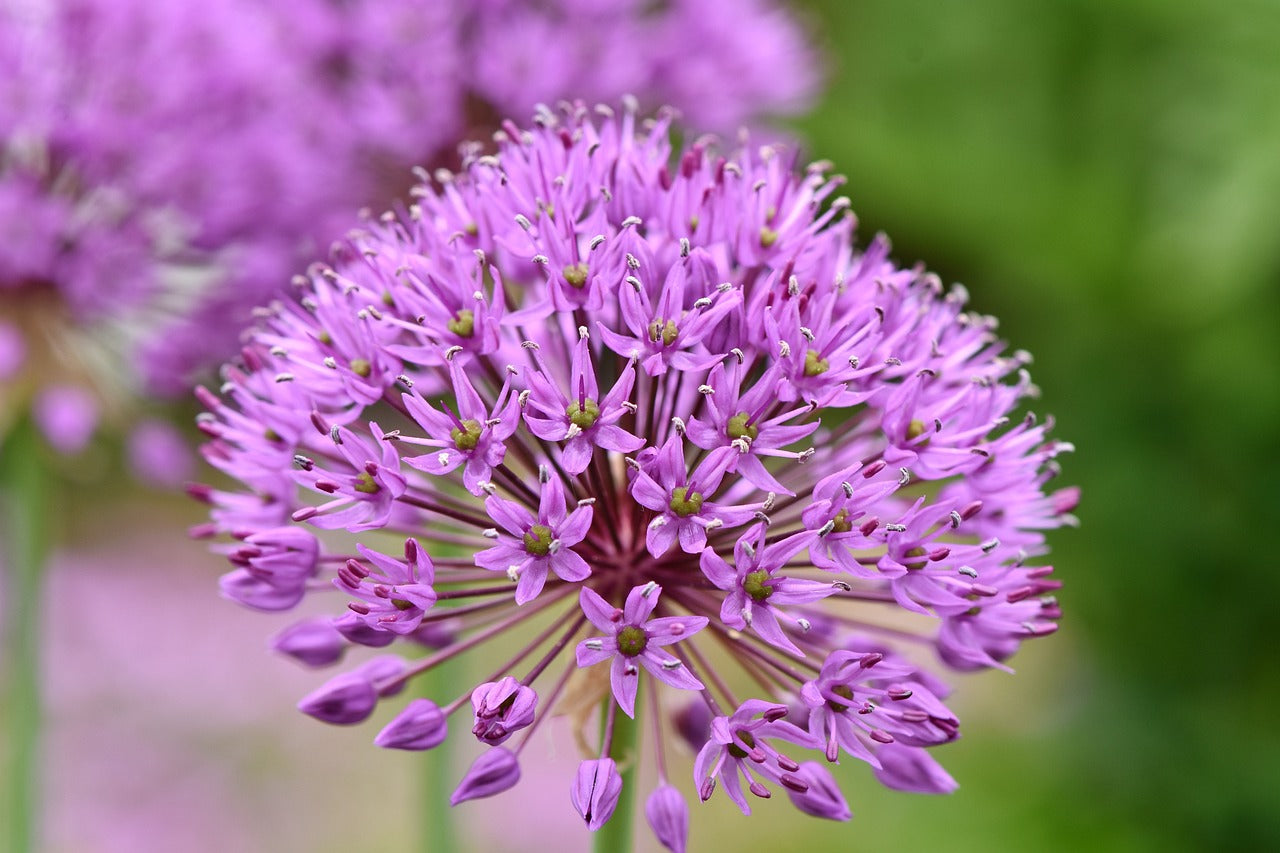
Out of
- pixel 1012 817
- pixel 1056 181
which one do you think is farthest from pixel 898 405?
pixel 1056 181

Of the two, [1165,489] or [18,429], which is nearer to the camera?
[18,429]

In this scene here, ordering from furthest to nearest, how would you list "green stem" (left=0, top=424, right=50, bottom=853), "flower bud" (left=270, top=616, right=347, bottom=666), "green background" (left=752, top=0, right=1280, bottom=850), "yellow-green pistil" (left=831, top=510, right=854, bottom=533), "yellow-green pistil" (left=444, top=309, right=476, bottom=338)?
"green background" (left=752, top=0, right=1280, bottom=850) → "green stem" (left=0, top=424, right=50, bottom=853) → "flower bud" (left=270, top=616, right=347, bottom=666) → "yellow-green pistil" (left=444, top=309, right=476, bottom=338) → "yellow-green pistil" (left=831, top=510, right=854, bottom=533)

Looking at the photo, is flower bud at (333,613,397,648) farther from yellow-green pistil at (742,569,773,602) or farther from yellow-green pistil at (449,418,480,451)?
yellow-green pistil at (742,569,773,602)

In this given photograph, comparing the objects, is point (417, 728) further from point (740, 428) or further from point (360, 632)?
point (740, 428)

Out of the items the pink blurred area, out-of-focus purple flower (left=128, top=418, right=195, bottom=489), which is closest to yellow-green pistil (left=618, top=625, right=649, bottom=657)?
out-of-focus purple flower (left=128, top=418, right=195, bottom=489)

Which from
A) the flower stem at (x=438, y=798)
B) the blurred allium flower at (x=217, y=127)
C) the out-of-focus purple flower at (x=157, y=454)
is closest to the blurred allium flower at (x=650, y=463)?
the flower stem at (x=438, y=798)

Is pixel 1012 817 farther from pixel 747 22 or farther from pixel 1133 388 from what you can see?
pixel 747 22

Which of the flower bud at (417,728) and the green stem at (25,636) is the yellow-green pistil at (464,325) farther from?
the green stem at (25,636)
